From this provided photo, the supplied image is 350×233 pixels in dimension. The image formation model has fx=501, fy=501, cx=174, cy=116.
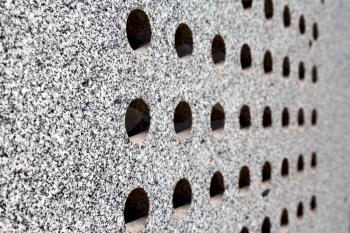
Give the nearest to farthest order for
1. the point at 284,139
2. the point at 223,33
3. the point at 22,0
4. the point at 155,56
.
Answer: the point at 22,0 → the point at 155,56 → the point at 223,33 → the point at 284,139

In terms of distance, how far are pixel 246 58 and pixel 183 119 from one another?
41.2 inches

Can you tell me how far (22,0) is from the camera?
6.51ft

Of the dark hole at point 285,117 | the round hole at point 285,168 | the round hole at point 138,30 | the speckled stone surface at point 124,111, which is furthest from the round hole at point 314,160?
the round hole at point 138,30

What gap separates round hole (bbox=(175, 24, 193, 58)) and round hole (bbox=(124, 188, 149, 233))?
908 millimetres

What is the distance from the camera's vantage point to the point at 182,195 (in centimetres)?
315

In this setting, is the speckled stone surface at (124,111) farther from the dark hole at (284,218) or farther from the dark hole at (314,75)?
the dark hole at (314,75)

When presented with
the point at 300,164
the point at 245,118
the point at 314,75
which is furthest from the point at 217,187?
the point at 314,75

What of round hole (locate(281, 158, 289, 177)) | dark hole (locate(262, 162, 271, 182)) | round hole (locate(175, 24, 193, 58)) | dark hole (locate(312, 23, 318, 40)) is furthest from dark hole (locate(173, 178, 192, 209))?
dark hole (locate(312, 23, 318, 40))

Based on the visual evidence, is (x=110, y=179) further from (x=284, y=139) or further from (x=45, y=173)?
(x=284, y=139)

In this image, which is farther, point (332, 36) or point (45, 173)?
point (332, 36)

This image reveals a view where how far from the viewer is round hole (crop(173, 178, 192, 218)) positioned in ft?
10.2

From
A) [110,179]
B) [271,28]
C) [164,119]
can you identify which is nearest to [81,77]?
[110,179]

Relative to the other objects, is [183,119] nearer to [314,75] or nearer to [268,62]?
[268,62]

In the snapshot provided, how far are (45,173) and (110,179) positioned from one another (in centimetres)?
43
